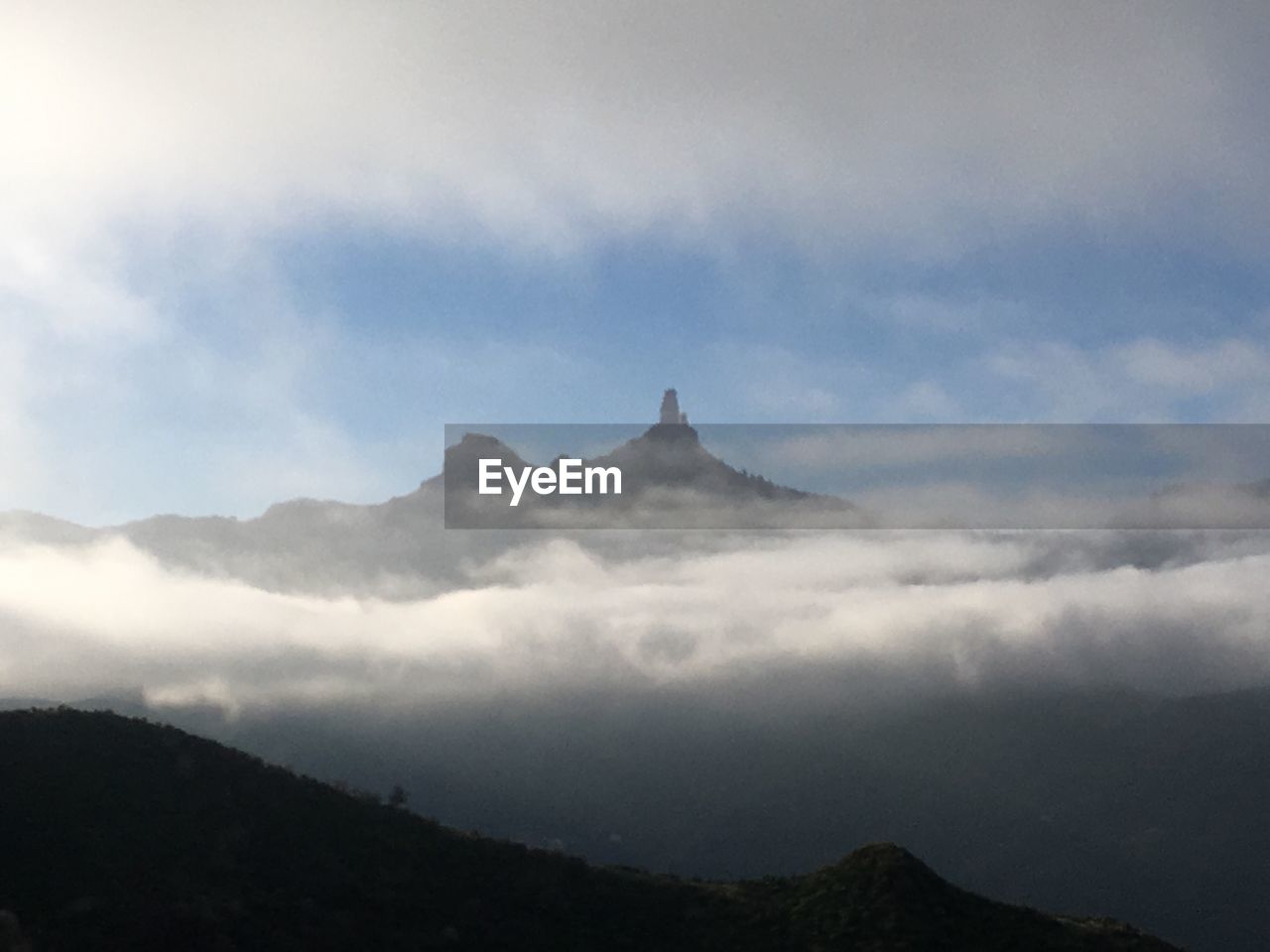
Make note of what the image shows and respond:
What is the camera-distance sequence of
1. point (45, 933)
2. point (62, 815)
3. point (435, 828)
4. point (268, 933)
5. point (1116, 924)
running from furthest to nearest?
1. point (435, 828)
2. point (1116, 924)
3. point (62, 815)
4. point (268, 933)
5. point (45, 933)

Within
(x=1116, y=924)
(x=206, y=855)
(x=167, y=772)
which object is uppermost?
(x=167, y=772)

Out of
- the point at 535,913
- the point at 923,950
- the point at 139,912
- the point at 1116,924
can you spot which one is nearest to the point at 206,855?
the point at 139,912

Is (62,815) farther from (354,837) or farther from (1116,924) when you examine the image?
(1116,924)

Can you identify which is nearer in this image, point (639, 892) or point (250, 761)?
point (639, 892)

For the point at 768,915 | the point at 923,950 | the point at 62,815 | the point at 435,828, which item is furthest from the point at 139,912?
the point at 923,950

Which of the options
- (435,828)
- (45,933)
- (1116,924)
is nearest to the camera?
(45,933)

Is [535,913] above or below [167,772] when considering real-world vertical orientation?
below
